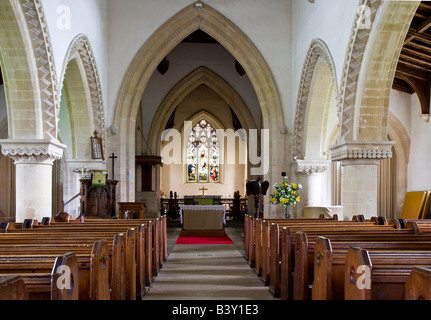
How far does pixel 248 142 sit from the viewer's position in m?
18.2

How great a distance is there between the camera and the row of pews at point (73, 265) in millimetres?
2082

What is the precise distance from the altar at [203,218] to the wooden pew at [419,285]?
1018 cm

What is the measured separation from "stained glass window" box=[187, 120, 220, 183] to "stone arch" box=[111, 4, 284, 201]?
10.1m

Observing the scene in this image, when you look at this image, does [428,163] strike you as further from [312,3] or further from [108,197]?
[108,197]

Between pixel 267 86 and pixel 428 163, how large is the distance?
444 centimetres

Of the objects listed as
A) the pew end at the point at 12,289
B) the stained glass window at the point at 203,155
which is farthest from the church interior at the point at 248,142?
the stained glass window at the point at 203,155

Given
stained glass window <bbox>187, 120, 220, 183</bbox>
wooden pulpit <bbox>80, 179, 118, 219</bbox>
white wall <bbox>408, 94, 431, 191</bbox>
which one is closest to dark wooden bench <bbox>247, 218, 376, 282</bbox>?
wooden pulpit <bbox>80, 179, 118, 219</bbox>

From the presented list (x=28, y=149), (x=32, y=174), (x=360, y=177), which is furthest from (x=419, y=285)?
(x=32, y=174)

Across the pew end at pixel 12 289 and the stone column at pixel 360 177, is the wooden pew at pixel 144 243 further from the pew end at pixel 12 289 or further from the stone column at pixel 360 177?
the pew end at pixel 12 289

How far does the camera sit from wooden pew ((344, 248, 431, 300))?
7.73ft

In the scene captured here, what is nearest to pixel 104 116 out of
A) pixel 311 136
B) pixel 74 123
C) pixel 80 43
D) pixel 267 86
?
pixel 74 123

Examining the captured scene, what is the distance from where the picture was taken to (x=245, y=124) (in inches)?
669

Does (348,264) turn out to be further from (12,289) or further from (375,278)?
(12,289)

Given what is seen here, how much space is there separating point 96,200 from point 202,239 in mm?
2594
